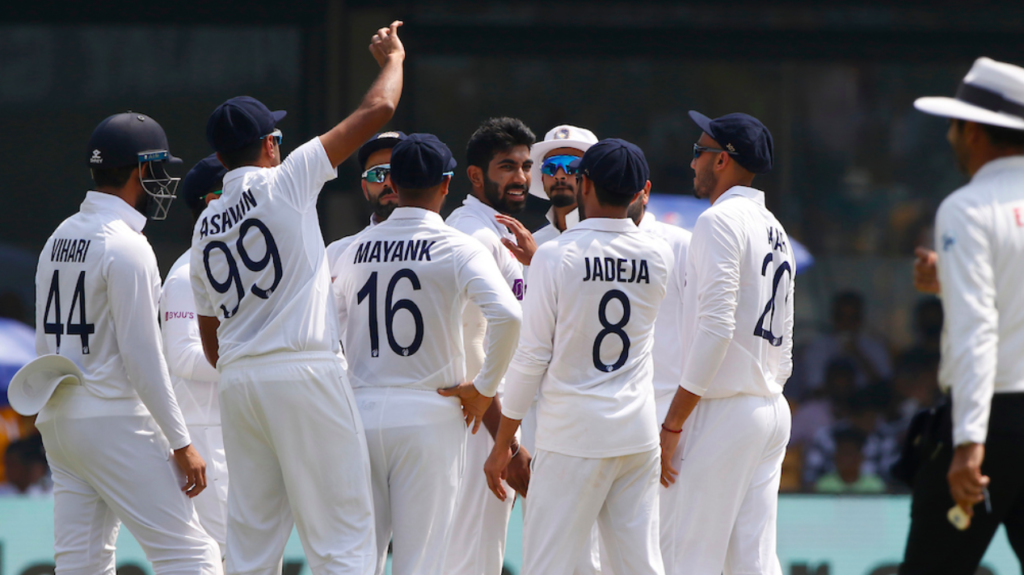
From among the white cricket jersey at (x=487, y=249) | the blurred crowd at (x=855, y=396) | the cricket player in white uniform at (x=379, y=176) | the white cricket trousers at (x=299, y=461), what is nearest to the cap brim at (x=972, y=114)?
the white cricket jersey at (x=487, y=249)

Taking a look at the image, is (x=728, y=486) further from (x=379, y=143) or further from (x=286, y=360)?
(x=379, y=143)

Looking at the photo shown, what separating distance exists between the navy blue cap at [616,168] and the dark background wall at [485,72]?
17.4ft

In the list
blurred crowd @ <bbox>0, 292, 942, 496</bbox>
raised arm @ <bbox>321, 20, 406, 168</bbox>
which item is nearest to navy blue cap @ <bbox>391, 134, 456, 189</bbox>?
raised arm @ <bbox>321, 20, 406, 168</bbox>

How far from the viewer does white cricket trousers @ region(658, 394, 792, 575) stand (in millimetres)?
4508

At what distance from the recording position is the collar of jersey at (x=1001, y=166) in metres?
3.40

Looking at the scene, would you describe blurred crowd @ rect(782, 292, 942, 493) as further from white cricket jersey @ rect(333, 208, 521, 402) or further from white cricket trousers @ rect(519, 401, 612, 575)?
white cricket jersey @ rect(333, 208, 521, 402)

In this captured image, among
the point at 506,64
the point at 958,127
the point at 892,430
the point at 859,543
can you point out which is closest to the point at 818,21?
the point at 506,64

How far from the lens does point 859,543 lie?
664cm

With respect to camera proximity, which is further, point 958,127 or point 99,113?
point 99,113

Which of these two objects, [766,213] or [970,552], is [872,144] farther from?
[970,552]

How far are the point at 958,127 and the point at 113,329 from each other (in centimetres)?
293

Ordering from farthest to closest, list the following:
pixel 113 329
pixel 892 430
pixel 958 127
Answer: pixel 892 430 → pixel 113 329 → pixel 958 127

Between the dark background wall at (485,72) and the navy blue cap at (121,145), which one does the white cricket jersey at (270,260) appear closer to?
the navy blue cap at (121,145)

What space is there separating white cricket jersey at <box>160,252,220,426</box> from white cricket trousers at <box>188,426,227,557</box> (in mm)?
44
